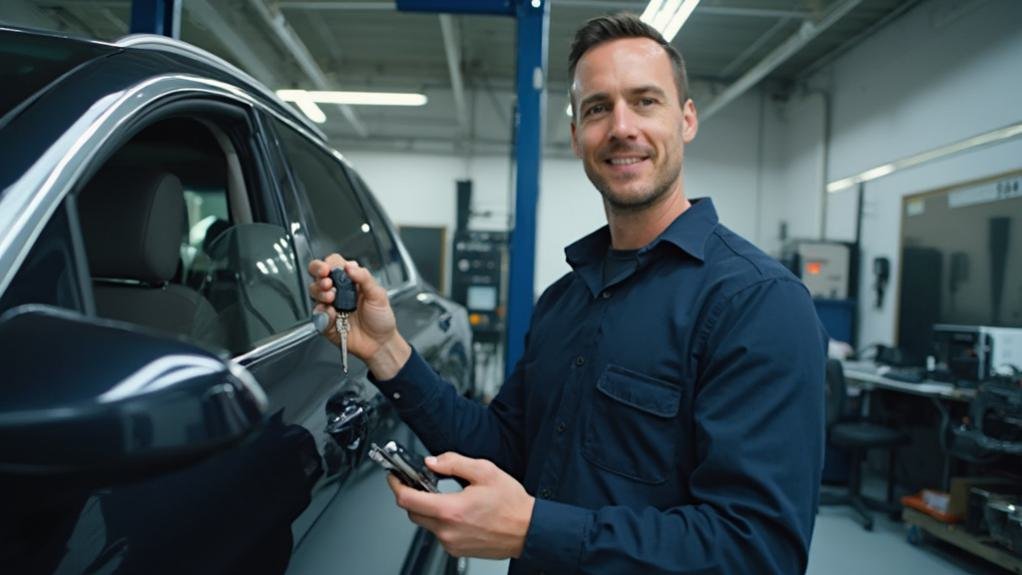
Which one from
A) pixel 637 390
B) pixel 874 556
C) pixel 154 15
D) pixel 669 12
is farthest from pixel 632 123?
pixel 874 556

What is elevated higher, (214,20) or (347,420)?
(214,20)

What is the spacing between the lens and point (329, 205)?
6.20 feet

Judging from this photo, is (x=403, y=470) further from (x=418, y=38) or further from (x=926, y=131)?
(x=418, y=38)

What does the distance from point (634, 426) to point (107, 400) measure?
0.81m

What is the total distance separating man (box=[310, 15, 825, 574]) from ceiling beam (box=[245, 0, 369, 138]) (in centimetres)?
334

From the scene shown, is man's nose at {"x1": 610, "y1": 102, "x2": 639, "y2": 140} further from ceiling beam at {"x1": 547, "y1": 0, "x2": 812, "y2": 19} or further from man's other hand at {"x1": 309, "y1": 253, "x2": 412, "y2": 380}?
ceiling beam at {"x1": 547, "y1": 0, "x2": 812, "y2": 19}

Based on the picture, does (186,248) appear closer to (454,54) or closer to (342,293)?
(342,293)

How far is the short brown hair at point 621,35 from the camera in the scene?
4.23ft

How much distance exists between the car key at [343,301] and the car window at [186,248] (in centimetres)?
12

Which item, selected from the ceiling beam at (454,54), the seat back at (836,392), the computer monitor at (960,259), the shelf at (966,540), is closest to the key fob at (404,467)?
the shelf at (966,540)

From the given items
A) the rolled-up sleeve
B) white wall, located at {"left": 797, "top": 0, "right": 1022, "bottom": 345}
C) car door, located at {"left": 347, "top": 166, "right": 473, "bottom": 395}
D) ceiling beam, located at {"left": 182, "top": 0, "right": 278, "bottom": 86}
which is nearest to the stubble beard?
the rolled-up sleeve

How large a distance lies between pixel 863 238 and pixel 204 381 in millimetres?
8054

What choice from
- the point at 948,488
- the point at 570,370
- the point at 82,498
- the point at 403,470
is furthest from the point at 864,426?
the point at 82,498

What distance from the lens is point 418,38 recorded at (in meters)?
8.36
